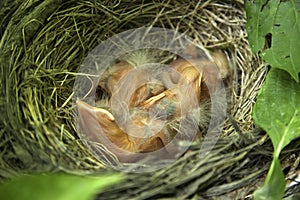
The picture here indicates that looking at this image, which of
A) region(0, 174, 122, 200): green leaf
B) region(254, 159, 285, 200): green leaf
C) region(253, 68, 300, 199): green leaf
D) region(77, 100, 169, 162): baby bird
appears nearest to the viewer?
region(0, 174, 122, 200): green leaf

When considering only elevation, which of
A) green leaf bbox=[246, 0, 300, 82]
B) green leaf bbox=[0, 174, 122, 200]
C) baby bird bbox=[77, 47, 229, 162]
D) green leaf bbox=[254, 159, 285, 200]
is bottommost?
green leaf bbox=[254, 159, 285, 200]

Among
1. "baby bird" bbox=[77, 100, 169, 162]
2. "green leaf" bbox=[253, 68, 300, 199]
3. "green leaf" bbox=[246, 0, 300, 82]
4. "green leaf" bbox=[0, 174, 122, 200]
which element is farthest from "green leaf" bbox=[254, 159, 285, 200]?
"green leaf" bbox=[0, 174, 122, 200]

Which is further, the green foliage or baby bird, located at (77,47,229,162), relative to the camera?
baby bird, located at (77,47,229,162)

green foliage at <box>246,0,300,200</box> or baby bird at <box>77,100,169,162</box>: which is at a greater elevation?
green foliage at <box>246,0,300,200</box>

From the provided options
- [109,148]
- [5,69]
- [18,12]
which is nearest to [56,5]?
[18,12]

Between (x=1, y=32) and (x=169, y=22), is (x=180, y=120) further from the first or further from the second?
(x=1, y=32)

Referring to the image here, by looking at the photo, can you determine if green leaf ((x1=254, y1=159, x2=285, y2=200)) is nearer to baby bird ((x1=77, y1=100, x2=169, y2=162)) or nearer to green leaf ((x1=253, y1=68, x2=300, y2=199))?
green leaf ((x1=253, y1=68, x2=300, y2=199))
